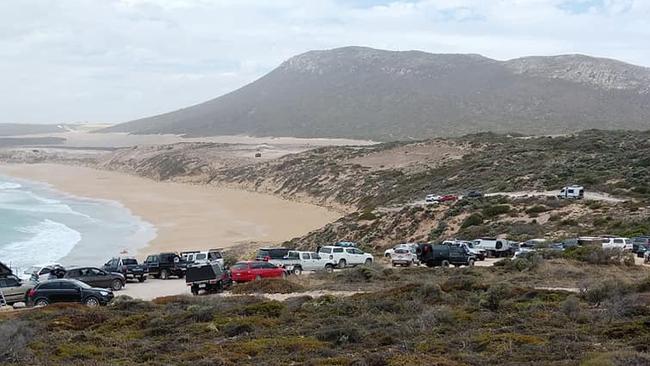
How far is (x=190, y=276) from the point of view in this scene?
89.5 feet

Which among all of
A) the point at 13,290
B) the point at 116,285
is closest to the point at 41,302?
the point at 13,290

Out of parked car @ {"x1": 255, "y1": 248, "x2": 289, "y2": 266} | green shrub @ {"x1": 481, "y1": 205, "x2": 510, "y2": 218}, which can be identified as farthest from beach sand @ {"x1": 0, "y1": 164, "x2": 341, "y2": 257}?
parked car @ {"x1": 255, "y1": 248, "x2": 289, "y2": 266}

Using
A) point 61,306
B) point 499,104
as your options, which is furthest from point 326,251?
point 499,104

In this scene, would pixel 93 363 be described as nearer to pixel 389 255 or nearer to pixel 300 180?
pixel 389 255

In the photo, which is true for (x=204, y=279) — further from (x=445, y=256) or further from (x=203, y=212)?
(x=203, y=212)

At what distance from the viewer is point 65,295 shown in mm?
24281

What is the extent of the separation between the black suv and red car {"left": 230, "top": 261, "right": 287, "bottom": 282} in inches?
184

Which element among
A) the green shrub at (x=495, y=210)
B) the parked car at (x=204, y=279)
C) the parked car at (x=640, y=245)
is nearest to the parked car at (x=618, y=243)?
the parked car at (x=640, y=245)

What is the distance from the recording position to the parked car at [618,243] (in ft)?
105

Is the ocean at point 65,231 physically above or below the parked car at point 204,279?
below

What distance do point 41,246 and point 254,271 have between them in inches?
1055

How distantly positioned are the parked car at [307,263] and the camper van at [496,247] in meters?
7.97

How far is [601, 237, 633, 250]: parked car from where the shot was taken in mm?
31962

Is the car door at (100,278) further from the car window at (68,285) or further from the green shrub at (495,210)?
the green shrub at (495,210)
